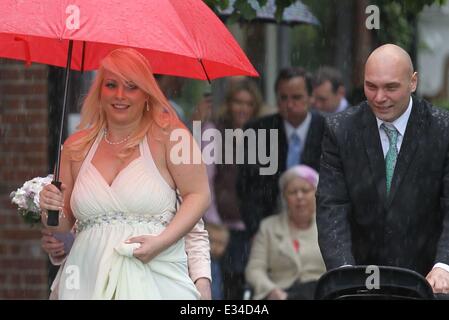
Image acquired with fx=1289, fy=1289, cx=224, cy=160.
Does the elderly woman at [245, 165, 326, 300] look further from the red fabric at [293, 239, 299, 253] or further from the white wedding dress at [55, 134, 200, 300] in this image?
the white wedding dress at [55, 134, 200, 300]

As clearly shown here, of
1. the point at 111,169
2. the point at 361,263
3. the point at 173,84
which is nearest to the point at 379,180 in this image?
the point at 361,263

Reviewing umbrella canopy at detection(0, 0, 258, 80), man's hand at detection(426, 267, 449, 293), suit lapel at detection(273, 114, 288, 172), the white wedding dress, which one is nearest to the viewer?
man's hand at detection(426, 267, 449, 293)

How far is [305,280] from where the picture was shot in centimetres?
992

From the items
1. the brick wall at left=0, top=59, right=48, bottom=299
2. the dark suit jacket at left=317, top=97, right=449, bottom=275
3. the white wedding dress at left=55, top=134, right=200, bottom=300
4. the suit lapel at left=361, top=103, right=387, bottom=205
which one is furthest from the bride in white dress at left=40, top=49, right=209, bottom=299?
the brick wall at left=0, top=59, right=48, bottom=299

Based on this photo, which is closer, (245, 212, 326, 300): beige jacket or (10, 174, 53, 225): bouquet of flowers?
(10, 174, 53, 225): bouquet of flowers

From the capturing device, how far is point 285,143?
10516 mm

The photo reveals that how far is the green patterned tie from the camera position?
6762 millimetres

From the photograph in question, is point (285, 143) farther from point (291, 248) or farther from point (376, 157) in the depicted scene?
point (376, 157)

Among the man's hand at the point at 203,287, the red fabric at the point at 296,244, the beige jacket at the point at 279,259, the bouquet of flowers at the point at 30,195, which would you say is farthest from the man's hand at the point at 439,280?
the red fabric at the point at 296,244

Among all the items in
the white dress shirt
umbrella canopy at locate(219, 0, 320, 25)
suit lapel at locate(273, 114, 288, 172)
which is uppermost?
umbrella canopy at locate(219, 0, 320, 25)

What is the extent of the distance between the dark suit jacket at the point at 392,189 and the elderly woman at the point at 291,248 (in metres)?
3.10

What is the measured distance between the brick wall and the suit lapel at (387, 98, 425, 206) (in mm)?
4134

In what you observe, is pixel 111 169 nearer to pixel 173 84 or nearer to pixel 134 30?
pixel 134 30
